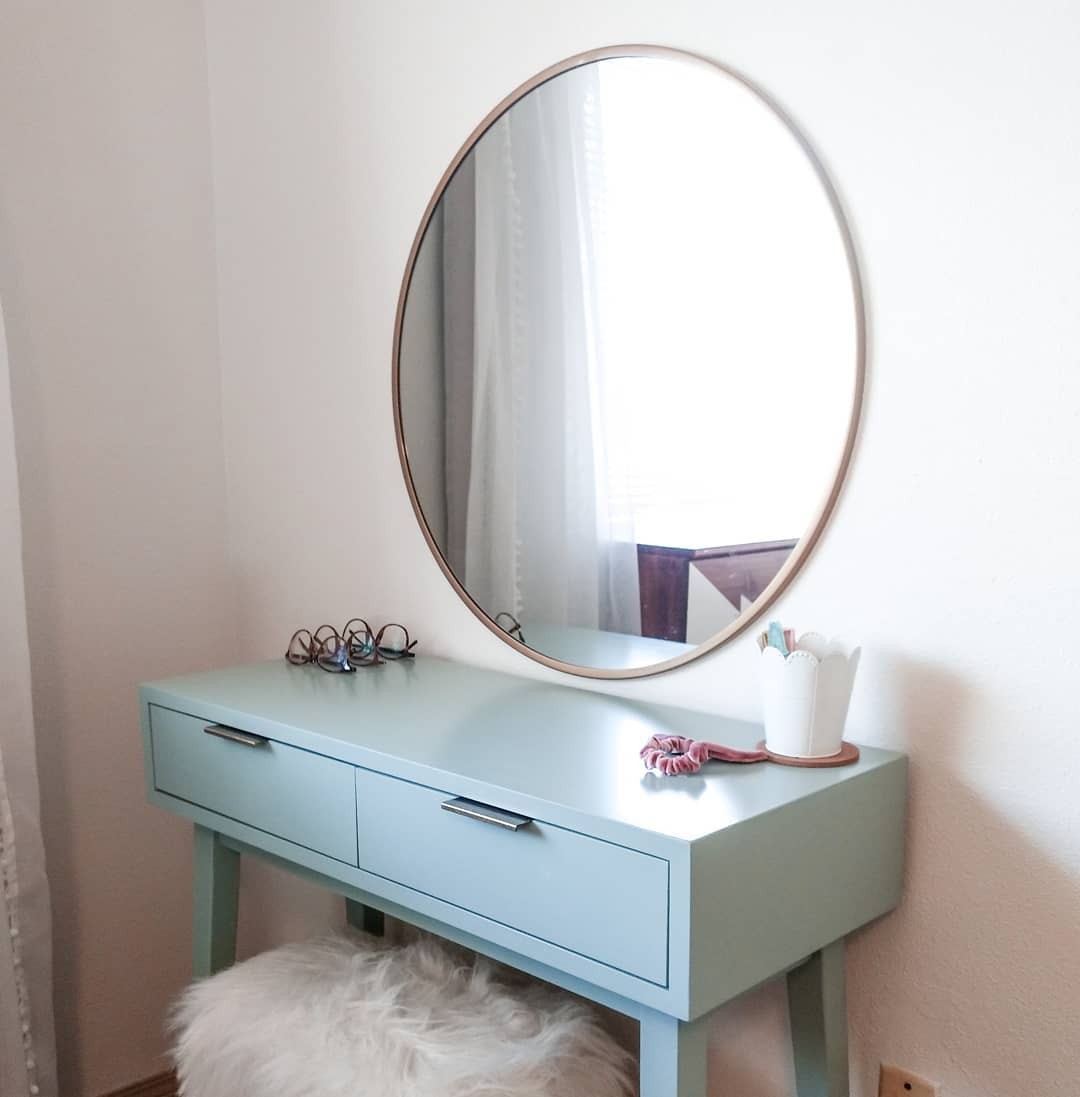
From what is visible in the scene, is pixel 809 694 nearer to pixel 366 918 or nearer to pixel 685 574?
pixel 685 574

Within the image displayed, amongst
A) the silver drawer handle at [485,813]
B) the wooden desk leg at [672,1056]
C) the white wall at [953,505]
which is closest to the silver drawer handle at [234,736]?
the silver drawer handle at [485,813]

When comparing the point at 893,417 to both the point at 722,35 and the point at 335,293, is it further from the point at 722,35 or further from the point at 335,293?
the point at 335,293

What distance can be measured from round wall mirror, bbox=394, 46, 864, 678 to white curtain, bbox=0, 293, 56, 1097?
2.12 feet

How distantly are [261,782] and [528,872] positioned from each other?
1.70 feet

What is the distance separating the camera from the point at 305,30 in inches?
80.3

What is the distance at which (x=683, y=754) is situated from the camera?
1.30 m

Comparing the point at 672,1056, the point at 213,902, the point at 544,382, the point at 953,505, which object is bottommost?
the point at 213,902

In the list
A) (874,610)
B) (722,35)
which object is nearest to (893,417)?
(874,610)

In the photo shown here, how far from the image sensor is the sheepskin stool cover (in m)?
1.34

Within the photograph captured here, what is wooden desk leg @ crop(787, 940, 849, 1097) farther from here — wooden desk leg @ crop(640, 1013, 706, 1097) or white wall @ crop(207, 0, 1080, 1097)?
wooden desk leg @ crop(640, 1013, 706, 1097)

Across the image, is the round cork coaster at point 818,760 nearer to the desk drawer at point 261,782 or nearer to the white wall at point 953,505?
the white wall at point 953,505

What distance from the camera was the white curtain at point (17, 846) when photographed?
73.7 inches

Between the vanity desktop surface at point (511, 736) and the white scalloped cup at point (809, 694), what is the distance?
A: 3 centimetres

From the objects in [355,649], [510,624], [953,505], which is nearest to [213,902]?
[355,649]
